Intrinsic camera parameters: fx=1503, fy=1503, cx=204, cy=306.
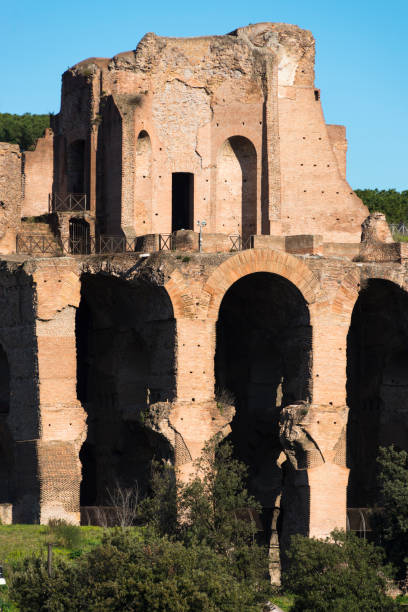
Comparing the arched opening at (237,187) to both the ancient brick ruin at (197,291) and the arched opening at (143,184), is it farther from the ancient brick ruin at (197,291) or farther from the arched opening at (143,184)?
the arched opening at (143,184)

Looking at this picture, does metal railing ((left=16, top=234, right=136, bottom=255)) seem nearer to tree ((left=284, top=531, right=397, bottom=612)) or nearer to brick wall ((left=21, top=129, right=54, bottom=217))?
brick wall ((left=21, top=129, right=54, bottom=217))

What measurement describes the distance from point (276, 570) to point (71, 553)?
6.73 metres

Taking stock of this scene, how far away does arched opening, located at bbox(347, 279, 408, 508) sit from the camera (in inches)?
1574

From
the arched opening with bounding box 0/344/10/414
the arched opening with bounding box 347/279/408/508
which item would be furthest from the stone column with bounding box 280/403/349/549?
the arched opening with bounding box 0/344/10/414

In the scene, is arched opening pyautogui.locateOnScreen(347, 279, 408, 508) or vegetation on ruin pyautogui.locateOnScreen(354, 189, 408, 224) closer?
arched opening pyautogui.locateOnScreen(347, 279, 408, 508)

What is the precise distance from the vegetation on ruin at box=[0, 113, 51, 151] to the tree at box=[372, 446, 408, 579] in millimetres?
32796

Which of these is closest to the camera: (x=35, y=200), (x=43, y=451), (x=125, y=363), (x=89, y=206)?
(x=43, y=451)

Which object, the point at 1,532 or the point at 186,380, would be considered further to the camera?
the point at 186,380

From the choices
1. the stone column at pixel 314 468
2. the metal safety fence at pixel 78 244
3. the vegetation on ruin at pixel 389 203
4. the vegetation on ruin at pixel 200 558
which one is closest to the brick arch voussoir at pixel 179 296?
the vegetation on ruin at pixel 200 558

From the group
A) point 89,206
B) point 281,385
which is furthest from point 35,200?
point 281,385

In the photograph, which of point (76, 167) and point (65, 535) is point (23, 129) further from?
point (65, 535)

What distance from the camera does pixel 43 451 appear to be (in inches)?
1409

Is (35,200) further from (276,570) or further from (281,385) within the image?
(276,570)

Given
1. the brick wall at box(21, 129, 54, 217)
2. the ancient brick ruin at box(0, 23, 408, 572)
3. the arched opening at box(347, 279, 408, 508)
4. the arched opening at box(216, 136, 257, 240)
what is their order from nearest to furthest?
the ancient brick ruin at box(0, 23, 408, 572) < the arched opening at box(347, 279, 408, 508) < the arched opening at box(216, 136, 257, 240) < the brick wall at box(21, 129, 54, 217)
